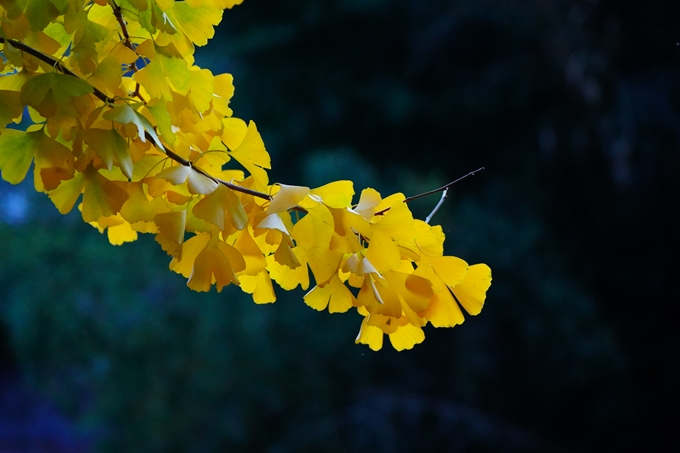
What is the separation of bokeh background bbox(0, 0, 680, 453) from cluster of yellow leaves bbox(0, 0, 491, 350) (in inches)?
49.8

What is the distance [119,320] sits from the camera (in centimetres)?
174

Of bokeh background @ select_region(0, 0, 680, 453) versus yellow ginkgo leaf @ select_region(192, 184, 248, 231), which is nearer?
yellow ginkgo leaf @ select_region(192, 184, 248, 231)

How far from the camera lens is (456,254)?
5.50 feet

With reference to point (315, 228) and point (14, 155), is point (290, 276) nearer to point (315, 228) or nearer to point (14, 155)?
point (315, 228)

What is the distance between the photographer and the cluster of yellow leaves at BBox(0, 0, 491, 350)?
0.33 metres

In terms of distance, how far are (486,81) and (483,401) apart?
86 centimetres

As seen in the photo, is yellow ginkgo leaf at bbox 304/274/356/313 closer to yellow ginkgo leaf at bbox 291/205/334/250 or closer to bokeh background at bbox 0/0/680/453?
yellow ginkgo leaf at bbox 291/205/334/250

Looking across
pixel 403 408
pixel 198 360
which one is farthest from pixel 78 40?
pixel 403 408

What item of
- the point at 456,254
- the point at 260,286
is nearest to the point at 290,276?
the point at 260,286

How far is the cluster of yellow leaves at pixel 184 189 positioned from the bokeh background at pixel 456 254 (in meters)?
1.26

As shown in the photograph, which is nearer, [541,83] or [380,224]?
[380,224]

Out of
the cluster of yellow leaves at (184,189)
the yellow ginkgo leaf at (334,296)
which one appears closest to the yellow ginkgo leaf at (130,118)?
the cluster of yellow leaves at (184,189)

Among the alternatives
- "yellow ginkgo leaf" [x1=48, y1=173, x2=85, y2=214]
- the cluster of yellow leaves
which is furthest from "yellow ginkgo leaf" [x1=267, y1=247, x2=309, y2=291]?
"yellow ginkgo leaf" [x1=48, y1=173, x2=85, y2=214]

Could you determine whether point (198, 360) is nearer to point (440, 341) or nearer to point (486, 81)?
point (440, 341)
